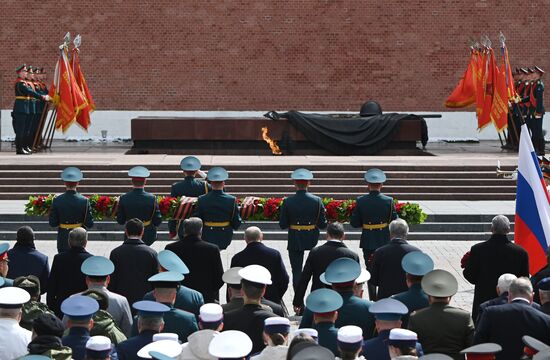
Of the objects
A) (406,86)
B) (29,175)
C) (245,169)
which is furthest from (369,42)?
(29,175)

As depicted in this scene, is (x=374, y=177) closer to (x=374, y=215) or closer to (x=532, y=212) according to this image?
(x=374, y=215)

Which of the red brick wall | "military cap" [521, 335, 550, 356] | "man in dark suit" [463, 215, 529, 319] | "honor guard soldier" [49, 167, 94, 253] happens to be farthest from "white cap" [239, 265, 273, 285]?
the red brick wall

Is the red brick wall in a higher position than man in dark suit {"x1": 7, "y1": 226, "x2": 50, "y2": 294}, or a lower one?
higher

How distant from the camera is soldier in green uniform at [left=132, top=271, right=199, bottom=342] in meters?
7.23

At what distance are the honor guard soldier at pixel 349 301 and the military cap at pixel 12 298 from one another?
68.1 inches

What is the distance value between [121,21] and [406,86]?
6.80 m

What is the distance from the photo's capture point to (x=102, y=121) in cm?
2808

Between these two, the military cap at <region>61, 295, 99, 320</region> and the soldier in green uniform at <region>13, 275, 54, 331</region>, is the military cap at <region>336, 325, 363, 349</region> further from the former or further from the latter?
the soldier in green uniform at <region>13, 275, 54, 331</region>

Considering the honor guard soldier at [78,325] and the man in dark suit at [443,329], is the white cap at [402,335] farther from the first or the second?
the honor guard soldier at [78,325]

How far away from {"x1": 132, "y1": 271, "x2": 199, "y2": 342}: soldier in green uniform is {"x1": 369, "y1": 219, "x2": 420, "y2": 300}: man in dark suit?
2298 millimetres

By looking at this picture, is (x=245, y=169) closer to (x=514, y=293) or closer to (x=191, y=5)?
(x=191, y=5)

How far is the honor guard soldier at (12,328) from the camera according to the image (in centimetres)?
Result: 659

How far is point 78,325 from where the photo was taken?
21.5ft

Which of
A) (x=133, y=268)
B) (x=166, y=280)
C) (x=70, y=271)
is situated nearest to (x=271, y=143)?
(x=133, y=268)
